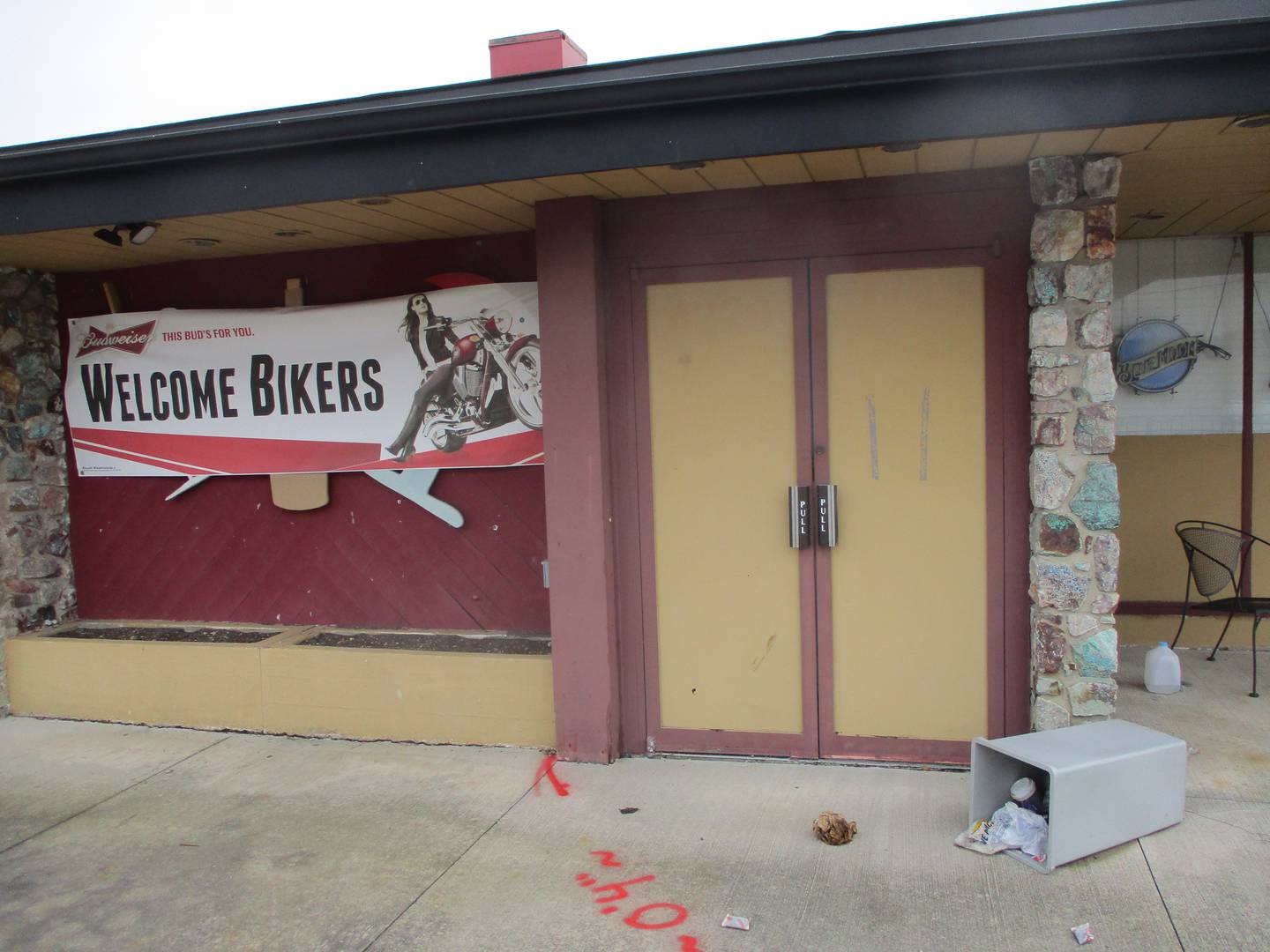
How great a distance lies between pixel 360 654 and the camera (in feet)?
16.5

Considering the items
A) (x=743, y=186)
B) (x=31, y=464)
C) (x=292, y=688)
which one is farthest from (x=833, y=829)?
(x=31, y=464)

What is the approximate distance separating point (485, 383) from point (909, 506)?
6.99 feet

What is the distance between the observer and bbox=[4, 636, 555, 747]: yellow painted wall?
15.9 ft

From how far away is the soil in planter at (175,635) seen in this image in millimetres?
5457

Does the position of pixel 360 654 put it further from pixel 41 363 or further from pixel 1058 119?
pixel 1058 119

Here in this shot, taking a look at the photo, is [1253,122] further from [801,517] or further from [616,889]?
[616,889]

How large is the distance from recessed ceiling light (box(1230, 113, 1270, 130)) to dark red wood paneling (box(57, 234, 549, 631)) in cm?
302

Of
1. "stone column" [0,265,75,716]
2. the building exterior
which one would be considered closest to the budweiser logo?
"stone column" [0,265,75,716]

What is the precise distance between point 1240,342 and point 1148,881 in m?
3.64

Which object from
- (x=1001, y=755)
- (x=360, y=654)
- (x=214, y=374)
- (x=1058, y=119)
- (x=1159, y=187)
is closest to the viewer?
(x=1058, y=119)

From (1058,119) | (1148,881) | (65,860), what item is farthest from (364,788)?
(1058,119)

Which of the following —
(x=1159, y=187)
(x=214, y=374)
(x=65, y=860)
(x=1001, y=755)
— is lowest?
(x=65, y=860)

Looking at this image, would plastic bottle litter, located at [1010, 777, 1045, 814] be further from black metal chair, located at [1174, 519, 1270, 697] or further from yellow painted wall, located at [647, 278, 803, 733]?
black metal chair, located at [1174, 519, 1270, 697]

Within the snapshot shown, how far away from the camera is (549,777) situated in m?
4.45
